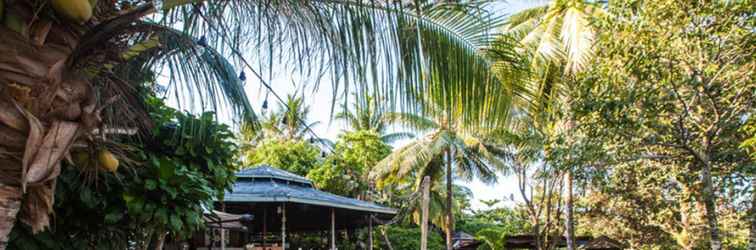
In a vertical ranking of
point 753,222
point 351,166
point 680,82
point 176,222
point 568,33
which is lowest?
point 753,222

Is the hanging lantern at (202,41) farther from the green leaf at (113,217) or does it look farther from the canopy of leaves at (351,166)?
the canopy of leaves at (351,166)

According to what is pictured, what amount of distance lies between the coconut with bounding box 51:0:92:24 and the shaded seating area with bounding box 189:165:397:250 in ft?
17.0

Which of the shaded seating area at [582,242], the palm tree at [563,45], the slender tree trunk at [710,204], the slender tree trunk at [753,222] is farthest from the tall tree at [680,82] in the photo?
the shaded seating area at [582,242]

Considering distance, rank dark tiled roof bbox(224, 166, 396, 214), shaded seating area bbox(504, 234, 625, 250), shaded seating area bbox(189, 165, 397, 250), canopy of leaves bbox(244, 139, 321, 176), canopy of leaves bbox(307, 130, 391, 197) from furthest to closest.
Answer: canopy of leaves bbox(244, 139, 321, 176) → canopy of leaves bbox(307, 130, 391, 197) → shaded seating area bbox(504, 234, 625, 250) → shaded seating area bbox(189, 165, 397, 250) → dark tiled roof bbox(224, 166, 396, 214)

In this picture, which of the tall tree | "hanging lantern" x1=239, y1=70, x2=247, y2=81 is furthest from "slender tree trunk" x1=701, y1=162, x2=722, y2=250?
"hanging lantern" x1=239, y1=70, x2=247, y2=81

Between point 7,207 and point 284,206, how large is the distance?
8596 mm

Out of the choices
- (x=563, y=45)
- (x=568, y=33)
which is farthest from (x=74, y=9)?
(x=563, y=45)

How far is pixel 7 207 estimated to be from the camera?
1501mm

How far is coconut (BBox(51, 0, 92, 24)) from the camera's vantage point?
1581 mm

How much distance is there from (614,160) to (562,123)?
1115 mm

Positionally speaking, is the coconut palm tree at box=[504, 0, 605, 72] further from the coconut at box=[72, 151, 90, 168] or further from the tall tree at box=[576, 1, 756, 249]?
the coconut at box=[72, 151, 90, 168]

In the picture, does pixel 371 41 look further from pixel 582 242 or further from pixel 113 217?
pixel 582 242

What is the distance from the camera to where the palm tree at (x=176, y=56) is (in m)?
1.54

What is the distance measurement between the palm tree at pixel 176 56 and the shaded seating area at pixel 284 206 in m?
4.36
